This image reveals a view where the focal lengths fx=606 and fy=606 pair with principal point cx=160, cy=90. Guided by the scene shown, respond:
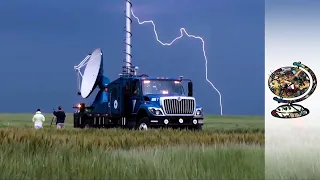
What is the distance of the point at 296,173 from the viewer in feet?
23.7

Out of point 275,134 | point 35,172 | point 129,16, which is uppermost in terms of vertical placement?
point 129,16

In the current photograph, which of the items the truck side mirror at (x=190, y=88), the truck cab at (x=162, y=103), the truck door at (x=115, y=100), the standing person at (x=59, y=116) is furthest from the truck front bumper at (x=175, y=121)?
the standing person at (x=59, y=116)

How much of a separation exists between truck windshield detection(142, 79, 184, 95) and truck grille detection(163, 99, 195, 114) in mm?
511

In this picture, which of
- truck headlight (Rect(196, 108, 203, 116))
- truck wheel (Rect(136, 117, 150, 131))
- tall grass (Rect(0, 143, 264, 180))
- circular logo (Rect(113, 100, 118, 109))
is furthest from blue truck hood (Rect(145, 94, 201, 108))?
tall grass (Rect(0, 143, 264, 180))

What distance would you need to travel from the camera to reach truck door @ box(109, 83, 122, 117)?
31.5m

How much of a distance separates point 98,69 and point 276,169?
27954mm

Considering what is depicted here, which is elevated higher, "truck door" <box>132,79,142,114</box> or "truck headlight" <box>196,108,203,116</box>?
"truck door" <box>132,79,142,114</box>

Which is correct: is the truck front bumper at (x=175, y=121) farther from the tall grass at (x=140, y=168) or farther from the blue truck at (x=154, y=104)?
the tall grass at (x=140, y=168)

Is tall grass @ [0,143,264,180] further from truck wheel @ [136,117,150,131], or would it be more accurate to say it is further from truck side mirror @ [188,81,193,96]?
truck wheel @ [136,117,150,131]

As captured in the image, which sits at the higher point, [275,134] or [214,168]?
[275,134]

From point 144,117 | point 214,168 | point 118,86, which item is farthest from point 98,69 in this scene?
point 214,168

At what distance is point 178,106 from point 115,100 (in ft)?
14.2

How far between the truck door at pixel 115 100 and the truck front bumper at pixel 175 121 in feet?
9.81

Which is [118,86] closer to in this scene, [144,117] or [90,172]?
[144,117]
